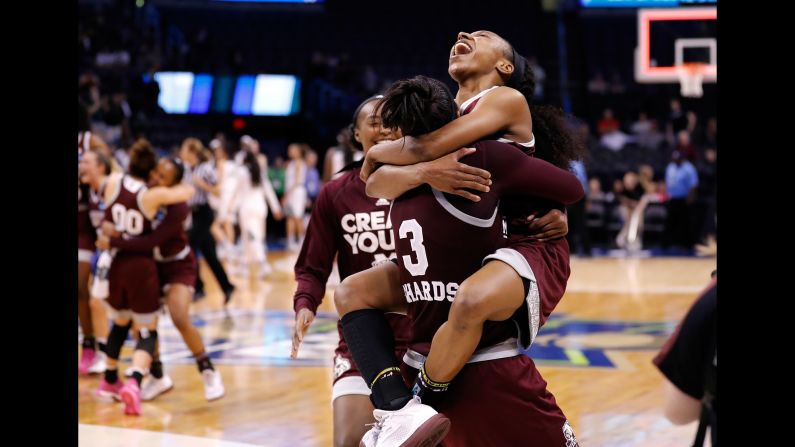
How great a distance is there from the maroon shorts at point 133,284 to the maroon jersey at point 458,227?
3.85m

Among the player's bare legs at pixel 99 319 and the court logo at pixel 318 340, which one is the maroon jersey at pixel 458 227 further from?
the player's bare legs at pixel 99 319

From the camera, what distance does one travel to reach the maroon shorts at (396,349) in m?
3.95

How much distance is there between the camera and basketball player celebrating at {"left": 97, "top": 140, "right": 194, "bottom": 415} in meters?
6.54

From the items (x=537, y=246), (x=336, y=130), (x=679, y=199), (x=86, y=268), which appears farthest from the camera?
(x=336, y=130)

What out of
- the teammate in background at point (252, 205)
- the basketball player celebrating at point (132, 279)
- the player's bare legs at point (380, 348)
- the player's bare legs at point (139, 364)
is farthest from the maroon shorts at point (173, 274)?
the teammate in background at point (252, 205)

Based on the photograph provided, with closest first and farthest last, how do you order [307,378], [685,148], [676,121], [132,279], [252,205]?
[132,279]
[307,378]
[252,205]
[685,148]
[676,121]

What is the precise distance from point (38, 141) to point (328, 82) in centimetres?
2100

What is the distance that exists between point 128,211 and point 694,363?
481 cm

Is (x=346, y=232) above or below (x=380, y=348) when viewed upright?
above

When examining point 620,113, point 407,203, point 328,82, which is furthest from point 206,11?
point 407,203

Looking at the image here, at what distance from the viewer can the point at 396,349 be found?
12.9 ft

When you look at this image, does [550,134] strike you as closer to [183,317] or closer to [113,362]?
[183,317]

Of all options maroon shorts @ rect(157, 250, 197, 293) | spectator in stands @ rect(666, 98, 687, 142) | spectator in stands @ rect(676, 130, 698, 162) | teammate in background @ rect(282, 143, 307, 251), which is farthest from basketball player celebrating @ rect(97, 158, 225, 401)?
spectator in stands @ rect(666, 98, 687, 142)

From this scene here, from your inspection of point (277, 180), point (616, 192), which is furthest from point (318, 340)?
point (277, 180)
